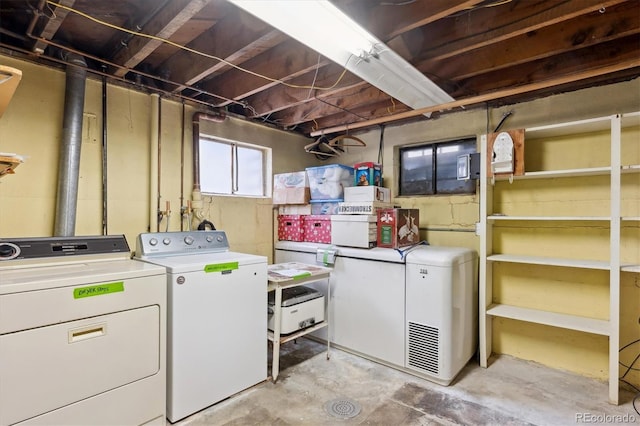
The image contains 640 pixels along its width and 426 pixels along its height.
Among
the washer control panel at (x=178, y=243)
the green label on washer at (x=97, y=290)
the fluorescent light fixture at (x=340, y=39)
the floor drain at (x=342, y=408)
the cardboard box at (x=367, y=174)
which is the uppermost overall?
the fluorescent light fixture at (x=340, y=39)

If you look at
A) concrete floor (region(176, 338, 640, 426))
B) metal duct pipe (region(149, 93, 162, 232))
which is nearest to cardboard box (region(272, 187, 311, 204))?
metal duct pipe (region(149, 93, 162, 232))

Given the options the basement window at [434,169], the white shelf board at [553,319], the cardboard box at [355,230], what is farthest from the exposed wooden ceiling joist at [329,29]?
the white shelf board at [553,319]

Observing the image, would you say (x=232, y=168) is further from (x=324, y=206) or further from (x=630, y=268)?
(x=630, y=268)

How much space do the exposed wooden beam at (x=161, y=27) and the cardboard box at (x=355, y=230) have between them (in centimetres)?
191

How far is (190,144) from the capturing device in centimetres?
293

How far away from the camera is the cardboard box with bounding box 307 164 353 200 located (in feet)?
10.7

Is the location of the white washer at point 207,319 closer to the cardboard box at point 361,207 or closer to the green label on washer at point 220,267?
the green label on washer at point 220,267

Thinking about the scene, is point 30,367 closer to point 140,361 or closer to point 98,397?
point 98,397

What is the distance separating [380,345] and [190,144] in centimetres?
243

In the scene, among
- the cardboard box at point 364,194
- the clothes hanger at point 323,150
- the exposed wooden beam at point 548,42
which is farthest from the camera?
the clothes hanger at point 323,150

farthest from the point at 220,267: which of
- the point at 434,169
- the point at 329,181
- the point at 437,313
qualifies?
the point at 434,169

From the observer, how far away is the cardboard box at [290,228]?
3.48 metres

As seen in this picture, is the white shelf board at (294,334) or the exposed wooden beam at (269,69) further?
the white shelf board at (294,334)

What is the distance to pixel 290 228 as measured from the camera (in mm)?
3559
